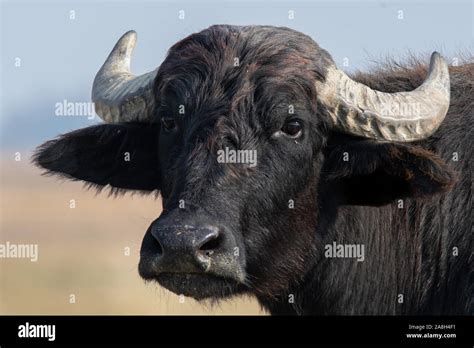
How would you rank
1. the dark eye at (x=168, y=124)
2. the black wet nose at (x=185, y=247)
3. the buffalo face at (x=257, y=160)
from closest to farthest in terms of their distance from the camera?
1. the black wet nose at (x=185, y=247)
2. the buffalo face at (x=257, y=160)
3. the dark eye at (x=168, y=124)

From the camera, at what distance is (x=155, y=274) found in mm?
9227

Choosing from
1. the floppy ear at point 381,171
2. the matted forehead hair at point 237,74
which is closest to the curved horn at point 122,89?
the matted forehead hair at point 237,74

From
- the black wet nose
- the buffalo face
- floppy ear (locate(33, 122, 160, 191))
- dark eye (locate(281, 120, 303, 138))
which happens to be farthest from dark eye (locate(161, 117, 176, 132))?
the black wet nose

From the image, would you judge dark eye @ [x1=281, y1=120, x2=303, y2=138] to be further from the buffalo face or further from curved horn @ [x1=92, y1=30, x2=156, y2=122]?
curved horn @ [x1=92, y1=30, x2=156, y2=122]

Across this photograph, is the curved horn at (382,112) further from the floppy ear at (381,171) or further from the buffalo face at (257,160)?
the floppy ear at (381,171)

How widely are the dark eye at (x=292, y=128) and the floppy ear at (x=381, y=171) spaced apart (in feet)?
1.46

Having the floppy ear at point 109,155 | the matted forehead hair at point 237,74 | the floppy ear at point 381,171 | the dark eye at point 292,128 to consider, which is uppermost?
the matted forehead hair at point 237,74

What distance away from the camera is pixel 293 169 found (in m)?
10.0

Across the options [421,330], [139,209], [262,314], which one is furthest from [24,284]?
[421,330]

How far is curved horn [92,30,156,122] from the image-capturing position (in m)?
11.0

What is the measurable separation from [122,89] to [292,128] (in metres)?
1.96

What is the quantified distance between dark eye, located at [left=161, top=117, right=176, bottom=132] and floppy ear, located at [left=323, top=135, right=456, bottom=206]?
1.28 meters

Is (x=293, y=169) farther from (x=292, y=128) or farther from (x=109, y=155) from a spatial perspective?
(x=109, y=155)

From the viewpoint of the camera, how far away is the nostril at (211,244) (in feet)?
29.6
